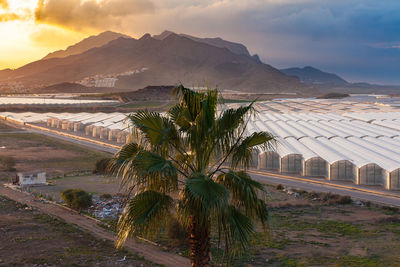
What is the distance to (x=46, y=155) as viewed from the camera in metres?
60.1

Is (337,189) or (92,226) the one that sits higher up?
(337,189)

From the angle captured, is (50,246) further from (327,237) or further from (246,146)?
(327,237)

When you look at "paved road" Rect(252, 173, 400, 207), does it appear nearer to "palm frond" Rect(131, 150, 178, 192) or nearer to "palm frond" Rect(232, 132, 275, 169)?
"palm frond" Rect(232, 132, 275, 169)

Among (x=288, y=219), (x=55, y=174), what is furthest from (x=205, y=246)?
(x=55, y=174)

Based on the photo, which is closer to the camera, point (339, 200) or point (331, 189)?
point (339, 200)

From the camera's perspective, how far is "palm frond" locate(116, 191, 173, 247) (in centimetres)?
1240

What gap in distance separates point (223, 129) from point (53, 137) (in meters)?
72.3

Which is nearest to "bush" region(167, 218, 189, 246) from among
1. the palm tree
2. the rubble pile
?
the rubble pile

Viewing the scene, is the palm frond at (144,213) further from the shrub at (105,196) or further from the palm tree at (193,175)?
the shrub at (105,196)

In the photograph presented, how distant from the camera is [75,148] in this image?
67.6 metres

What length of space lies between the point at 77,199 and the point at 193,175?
68.3 ft

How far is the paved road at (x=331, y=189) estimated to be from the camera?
3544 cm

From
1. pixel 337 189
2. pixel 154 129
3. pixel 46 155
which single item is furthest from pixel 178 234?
pixel 46 155

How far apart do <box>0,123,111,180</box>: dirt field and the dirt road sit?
10.6 meters
